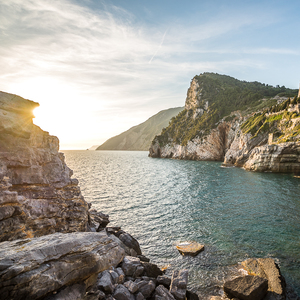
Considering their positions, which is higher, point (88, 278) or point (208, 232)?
point (88, 278)

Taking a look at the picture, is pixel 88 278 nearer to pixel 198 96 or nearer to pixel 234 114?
pixel 234 114

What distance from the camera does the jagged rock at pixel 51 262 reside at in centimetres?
572

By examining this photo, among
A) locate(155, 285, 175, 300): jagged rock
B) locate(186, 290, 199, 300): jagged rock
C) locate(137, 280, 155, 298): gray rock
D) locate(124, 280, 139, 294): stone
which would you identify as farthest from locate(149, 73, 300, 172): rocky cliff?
locate(124, 280, 139, 294): stone

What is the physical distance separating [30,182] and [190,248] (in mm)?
13772

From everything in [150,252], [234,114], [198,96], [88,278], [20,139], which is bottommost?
[150,252]

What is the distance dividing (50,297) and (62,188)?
972 centimetres

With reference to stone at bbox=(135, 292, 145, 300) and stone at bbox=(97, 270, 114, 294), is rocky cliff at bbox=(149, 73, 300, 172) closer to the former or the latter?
stone at bbox=(135, 292, 145, 300)

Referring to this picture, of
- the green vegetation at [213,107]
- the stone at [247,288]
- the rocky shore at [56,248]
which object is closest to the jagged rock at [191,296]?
the rocky shore at [56,248]

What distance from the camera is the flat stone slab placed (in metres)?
15.5

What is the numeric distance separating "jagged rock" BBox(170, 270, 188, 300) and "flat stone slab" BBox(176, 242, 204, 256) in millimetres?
3870

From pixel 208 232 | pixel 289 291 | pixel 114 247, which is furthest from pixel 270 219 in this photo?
pixel 114 247

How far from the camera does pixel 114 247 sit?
8.27 metres

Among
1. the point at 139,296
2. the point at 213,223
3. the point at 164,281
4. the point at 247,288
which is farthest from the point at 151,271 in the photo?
the point at 213,223

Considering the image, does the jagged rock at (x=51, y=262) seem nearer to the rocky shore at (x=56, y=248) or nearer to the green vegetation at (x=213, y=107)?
the rocky shore at (x=56, y=248)
